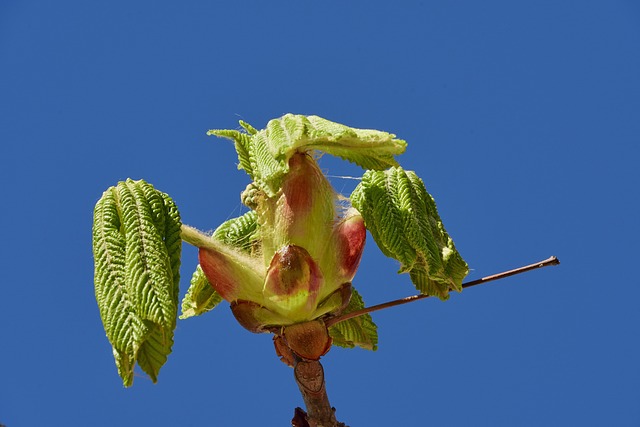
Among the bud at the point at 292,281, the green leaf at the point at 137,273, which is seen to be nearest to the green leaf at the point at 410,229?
the bud at the point at 292,281

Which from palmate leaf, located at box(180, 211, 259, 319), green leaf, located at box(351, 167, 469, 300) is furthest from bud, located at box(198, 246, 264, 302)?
green leaf, located at box(351, 167, 469, 300)

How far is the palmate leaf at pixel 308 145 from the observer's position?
2459 mm

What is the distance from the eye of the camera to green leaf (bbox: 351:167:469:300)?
245 cm

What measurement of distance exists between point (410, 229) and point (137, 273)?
70 cm

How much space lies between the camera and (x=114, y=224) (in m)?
2.41

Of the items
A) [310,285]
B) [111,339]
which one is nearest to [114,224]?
[111,339]

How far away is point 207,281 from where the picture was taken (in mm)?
2779

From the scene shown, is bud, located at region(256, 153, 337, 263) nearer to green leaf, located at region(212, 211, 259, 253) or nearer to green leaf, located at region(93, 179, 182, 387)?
green leaf, located at region(212, 211, 259, 253)

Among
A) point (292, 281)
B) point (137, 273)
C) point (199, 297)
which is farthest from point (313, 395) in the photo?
point (137, 273)

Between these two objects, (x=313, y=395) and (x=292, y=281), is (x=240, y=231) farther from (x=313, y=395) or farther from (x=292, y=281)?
(x=313, y=395)

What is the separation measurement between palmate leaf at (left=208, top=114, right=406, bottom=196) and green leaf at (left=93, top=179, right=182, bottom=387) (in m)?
0.26

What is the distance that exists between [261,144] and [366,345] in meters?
0.79

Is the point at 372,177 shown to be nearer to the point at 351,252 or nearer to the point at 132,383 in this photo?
the point at 351,252

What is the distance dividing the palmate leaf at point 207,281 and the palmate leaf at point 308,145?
229mm
